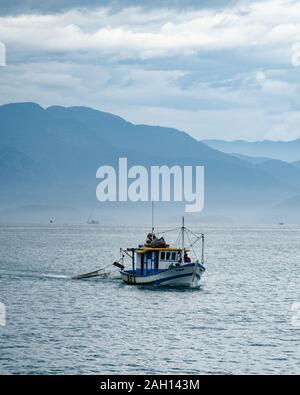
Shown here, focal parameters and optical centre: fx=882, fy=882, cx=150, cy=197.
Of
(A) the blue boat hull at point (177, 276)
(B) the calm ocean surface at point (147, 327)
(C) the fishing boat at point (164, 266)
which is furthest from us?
(C) the fishing boat at point (164, 266)

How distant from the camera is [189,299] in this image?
92500 mm

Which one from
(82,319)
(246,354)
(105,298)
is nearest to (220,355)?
(246,354)

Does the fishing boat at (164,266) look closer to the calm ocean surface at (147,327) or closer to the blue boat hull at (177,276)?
the blue boat hull at (177,276)

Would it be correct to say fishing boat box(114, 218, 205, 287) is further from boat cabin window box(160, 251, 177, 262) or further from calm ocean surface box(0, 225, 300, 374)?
calm ocean surface box(0, 225, 300, 374)

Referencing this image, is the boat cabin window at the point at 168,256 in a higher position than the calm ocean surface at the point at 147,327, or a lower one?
higher

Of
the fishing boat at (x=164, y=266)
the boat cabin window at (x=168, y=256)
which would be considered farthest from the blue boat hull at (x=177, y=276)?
the boat cabin window at (x=168, y=256)

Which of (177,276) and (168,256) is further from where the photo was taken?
(168,256)

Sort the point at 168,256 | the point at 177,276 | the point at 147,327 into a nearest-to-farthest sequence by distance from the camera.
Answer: the point at 147,327 < the point at 177,276 < the point at 168,256

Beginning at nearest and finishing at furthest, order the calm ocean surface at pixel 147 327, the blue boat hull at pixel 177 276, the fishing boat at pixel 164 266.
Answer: the calm ocean surface at pixel 147 327, the blue boat hull at pixel 177 276, the fishing boat at pixel 164 266

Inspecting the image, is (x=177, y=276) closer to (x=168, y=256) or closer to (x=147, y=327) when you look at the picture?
(x=168, y=256)

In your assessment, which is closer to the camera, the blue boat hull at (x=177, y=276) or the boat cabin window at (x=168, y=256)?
the blue boat hull at (x=177, y=276)

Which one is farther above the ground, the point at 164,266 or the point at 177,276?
the point at 164,266

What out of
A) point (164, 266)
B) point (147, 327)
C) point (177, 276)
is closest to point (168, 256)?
point (164, 266)
